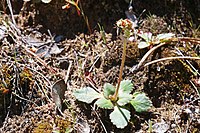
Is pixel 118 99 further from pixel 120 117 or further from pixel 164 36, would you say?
pixel 164 36

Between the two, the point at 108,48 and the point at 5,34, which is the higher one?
the point at 5,34

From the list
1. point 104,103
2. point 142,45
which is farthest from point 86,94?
point 142,45

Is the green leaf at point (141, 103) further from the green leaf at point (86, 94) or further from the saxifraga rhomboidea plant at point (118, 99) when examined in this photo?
the green leaf at point (86, 94)

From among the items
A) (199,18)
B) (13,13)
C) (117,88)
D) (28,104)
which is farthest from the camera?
(13,13)

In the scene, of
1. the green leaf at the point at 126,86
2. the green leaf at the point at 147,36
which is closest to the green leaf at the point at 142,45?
the green leaf at the point at 147,36

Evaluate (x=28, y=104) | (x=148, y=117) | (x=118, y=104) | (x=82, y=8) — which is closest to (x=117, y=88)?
Result: (x=118, y=104)

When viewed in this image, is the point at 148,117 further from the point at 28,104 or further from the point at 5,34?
the point at 5,34
